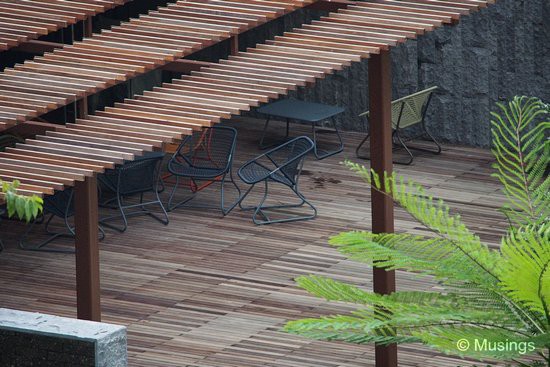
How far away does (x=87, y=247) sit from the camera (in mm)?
8914

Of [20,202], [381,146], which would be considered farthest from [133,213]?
[20,202]

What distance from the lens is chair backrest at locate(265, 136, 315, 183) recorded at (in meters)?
14.0

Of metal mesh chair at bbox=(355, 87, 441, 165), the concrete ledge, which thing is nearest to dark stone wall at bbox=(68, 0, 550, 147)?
metal mesh chair at bbox=(355, 87, 441, 165)

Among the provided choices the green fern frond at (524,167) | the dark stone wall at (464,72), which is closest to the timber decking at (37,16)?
the green fern frond at (524,167)

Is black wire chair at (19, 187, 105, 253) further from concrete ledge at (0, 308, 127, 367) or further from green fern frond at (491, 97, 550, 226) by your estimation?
green fern frond at (491, 97, 550, 226)

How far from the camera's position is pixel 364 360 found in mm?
11086

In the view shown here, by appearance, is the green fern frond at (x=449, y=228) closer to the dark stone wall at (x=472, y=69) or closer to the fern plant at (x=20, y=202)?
the fern plant at (x=20, y=202)

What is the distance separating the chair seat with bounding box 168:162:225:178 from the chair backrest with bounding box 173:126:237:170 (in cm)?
11

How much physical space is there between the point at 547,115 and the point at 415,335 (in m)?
9.82

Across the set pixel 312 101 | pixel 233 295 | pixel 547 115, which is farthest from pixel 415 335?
pixel 312 101

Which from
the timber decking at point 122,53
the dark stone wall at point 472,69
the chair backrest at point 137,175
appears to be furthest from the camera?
the dark stone wall at point 472,69

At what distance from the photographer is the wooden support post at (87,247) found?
887cm

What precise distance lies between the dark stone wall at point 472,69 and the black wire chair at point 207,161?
90.4 inches

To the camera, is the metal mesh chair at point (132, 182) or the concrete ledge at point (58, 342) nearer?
the concrete ledge at point (58, 342)
